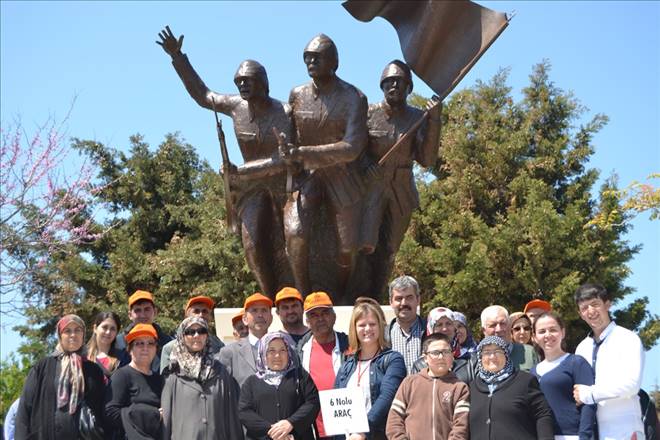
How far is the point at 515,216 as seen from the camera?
20250 millimetres

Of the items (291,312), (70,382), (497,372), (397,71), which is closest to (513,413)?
(497,372)

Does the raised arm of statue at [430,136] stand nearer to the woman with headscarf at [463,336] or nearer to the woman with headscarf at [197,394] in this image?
the woman with headscarf at [463,336]

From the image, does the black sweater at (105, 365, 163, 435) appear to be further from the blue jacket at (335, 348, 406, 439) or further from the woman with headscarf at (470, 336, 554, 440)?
the woman with headscarf at (470, 336, 554, 440)

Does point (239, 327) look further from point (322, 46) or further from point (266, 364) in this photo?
point (322, 46)

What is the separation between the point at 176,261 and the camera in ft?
72.9

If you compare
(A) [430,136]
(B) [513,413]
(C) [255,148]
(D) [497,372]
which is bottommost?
(B) [513,413]

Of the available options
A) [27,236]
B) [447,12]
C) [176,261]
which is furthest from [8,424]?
[176,261]

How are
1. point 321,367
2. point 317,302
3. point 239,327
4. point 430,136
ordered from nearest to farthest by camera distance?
point 321,367 < point 317,302 < point 239,327 < point 430,136

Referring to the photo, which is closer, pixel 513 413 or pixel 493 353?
pixel 513 413

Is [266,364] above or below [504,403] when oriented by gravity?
above

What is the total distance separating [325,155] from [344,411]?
3.03 meters

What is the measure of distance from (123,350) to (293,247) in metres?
2.06

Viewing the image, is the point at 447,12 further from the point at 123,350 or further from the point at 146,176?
the point at 146,176

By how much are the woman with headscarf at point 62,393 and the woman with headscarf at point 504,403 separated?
2.48m
